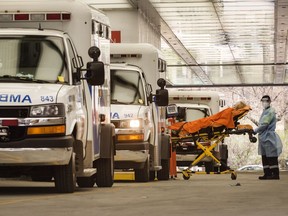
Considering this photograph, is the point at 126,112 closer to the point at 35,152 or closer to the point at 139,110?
the point at 139,110

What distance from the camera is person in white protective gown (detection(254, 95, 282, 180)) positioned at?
76.5 feet

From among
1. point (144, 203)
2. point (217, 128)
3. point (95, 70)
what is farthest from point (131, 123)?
point (144, 203)

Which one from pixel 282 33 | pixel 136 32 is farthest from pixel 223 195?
pixel 282 33

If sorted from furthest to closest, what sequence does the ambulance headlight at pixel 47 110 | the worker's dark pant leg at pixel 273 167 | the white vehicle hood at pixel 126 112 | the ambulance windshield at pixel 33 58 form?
the worker's dark pant leg at pixel 273 167
the white vehicle hood at pixel 126 112
the ambulance windshield at pixel 33 58
the ambulance headlight at pixel 47 110

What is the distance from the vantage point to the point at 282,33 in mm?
42719

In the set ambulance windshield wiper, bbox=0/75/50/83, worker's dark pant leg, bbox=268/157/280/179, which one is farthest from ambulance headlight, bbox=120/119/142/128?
ambulance windshield wiper, bbox=0/75/50/83

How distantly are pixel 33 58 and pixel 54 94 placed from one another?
1.20 meters

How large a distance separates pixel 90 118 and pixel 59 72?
1492 mm

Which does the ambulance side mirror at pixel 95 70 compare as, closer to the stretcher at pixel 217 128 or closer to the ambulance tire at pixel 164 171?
the stretcher at pixel 217 128

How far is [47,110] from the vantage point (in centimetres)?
1313

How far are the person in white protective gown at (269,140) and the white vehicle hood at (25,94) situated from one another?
1049cm

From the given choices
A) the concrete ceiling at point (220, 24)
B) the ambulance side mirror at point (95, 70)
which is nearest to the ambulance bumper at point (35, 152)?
the ambulance side mirror at point (95, 70)

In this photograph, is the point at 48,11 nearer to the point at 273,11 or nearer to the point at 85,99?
the point at 85,99

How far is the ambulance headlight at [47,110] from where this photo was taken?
13055mm
